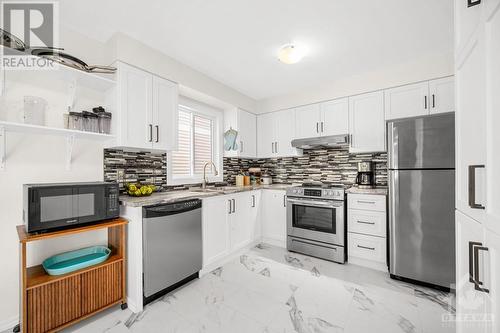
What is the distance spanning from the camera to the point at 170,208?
79.9 inches

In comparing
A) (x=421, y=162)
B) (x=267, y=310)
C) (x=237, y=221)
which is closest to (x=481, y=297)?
(x=267, y=310)

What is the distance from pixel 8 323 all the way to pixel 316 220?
3.06 m

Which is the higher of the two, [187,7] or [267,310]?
[187,7]

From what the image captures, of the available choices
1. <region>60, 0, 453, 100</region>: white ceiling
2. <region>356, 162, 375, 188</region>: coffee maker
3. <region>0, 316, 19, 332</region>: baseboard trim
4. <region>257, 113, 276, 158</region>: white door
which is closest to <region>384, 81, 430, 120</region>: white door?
<region>60, 0, 453, 100</region>: white ceiling

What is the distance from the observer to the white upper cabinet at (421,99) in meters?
2.43

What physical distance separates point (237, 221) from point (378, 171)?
212 centimetres

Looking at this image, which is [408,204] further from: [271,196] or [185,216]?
[185,216]

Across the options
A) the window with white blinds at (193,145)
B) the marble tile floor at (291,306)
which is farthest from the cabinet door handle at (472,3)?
the window with white blinds at (193,145)

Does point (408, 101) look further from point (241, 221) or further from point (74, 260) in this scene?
point (74, 260)

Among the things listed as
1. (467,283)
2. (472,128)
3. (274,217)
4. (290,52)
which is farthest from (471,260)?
(274,217)

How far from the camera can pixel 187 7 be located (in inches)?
67.6

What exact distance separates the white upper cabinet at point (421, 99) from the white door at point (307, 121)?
0.92 meters

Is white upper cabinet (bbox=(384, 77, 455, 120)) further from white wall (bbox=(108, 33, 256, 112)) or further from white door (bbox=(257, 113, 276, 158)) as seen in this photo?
white wall (bbox=(108, 33, 256, 112))

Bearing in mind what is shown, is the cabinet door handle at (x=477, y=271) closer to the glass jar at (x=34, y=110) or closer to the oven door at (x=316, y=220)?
the oven door at (x=316, y=220)
